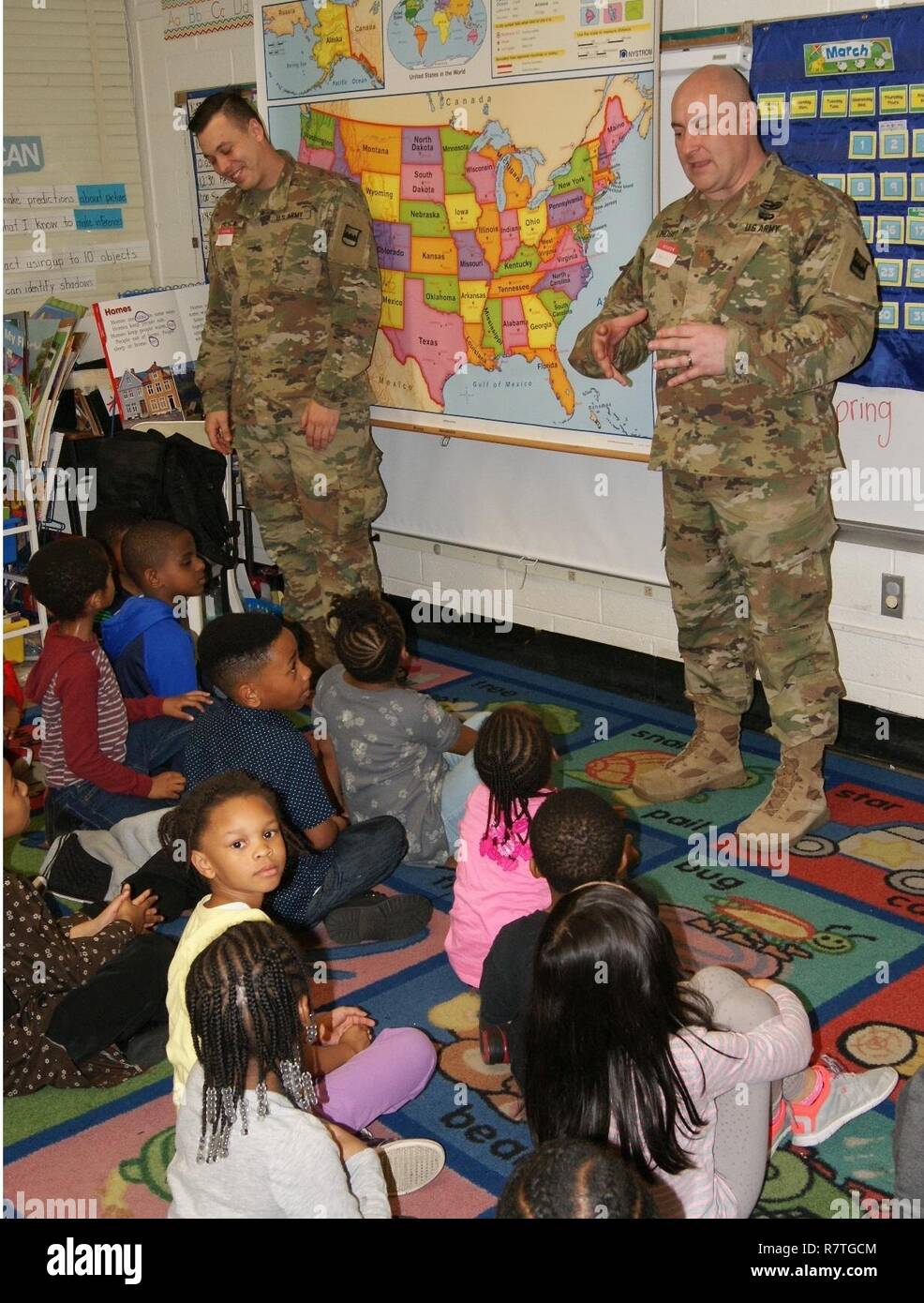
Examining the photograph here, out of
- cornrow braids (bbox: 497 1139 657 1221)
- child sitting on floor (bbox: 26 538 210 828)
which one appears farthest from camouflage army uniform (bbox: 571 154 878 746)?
cornrow braids (bbox: 497 1139 657 1221)

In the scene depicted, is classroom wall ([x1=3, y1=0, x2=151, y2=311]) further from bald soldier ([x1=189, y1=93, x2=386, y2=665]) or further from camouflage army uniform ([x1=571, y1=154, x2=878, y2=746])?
camouflage army uniform ([x1=571, y1=154, x2=878, y2=746])

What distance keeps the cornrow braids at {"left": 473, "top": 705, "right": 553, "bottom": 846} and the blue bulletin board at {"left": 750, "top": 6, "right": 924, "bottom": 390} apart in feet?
4.67

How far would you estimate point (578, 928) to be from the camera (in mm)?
1598

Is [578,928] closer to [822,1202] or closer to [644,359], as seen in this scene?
[822,1202]

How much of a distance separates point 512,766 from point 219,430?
2307mm

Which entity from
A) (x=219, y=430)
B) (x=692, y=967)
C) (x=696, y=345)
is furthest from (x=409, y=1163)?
(x=219, y=430)

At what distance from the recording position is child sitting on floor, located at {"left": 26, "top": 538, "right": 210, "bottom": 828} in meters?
3.00

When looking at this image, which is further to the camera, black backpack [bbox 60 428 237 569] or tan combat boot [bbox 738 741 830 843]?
black backpack [bbox 60 428 237 569]

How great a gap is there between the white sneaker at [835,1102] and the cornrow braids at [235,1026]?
963 mm

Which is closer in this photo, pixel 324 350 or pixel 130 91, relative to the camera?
pixel 324 350

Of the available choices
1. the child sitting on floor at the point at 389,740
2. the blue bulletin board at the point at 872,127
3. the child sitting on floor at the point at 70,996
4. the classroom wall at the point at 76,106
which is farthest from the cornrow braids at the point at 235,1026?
the classroom wall at the point at 76,106

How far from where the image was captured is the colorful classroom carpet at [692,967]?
2109mm
